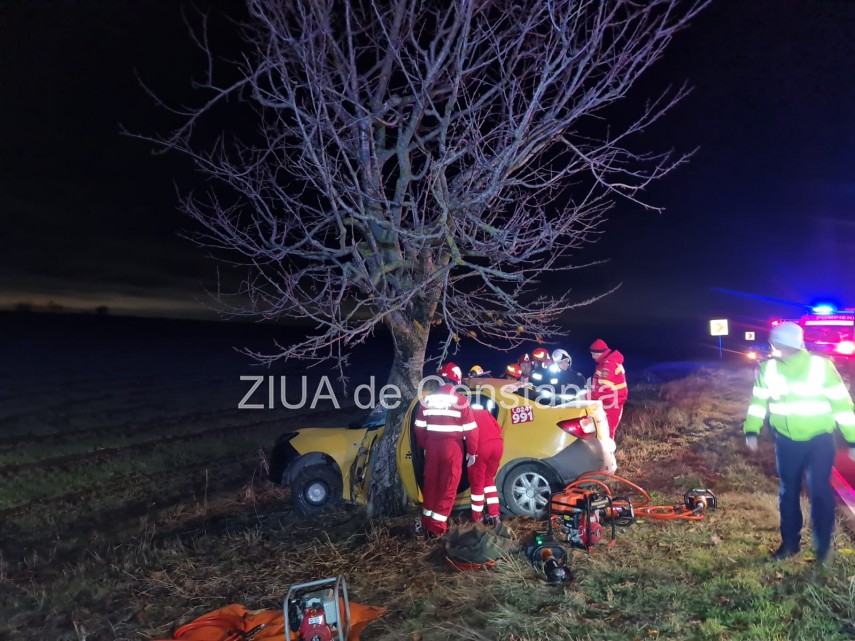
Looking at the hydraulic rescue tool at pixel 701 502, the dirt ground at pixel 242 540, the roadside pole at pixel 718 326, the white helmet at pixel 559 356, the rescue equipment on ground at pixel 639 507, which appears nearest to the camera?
the dirt ground at pixel 242 540

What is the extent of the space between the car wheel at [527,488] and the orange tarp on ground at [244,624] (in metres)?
2.26

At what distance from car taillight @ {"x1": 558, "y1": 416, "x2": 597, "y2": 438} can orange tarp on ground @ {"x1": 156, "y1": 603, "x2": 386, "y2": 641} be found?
8.99 ft

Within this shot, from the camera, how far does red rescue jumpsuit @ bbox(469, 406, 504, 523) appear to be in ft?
18.5

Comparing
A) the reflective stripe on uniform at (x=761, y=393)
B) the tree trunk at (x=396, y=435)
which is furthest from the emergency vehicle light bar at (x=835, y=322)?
the tree trunk at (x=396, y=435)

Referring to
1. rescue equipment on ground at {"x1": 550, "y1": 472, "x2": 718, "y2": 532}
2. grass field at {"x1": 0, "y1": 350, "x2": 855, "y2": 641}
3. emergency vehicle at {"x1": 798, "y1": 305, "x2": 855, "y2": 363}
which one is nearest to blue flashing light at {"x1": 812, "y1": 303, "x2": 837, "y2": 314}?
emergency vehicle at {"x1": 798, "y1": 305, "x2": 855, "y2": 363}

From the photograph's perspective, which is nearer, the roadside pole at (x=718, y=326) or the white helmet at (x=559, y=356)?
the white helmet at (x=559, y=356)

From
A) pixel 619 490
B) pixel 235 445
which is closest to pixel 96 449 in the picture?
pixel 235 445

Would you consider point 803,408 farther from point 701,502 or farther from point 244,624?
point 244,624

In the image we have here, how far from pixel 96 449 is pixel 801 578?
504 inches

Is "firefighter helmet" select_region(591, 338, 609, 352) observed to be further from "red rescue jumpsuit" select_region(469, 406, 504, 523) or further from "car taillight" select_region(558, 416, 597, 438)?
"red rescue jumpsuit" select_region(469, 406, 504, 523)

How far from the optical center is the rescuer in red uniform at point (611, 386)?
806cm

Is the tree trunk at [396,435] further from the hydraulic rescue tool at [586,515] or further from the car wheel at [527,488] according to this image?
the hydraulic rescue tool at [586,515]

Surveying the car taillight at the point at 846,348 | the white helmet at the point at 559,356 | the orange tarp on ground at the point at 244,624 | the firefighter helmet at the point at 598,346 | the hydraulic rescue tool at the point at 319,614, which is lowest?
the orange tarp on ground at the point at 244,624

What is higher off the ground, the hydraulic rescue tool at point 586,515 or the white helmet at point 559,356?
the white helmet at point 559,356
